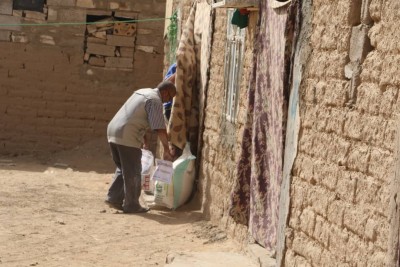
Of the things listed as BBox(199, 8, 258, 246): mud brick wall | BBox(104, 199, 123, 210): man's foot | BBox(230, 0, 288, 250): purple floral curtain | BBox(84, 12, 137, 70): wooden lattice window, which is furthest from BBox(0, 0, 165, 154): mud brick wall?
BBox(230, 0, 288, 250): purple floral curtain

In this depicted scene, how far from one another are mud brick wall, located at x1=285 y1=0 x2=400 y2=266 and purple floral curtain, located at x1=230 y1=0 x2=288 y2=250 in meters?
0.60

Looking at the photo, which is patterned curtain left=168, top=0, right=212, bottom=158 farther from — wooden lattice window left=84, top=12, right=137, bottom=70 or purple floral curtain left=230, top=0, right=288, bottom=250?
wooden lattice window left=84, top=12, right=137, bottom=70

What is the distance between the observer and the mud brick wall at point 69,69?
13.9 metres

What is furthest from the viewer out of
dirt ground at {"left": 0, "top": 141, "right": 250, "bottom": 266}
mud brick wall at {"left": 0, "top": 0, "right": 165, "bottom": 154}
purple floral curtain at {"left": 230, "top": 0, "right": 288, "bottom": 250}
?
mud brick wall at {"left": 0, "top": 0, "right": 165, "bottom": 154}

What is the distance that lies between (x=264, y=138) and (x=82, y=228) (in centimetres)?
268

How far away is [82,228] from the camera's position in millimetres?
9125

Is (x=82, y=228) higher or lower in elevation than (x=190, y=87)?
lower

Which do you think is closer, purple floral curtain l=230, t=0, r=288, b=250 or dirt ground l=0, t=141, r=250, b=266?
purple floral curtain l=230, t=0, r=288, b=250

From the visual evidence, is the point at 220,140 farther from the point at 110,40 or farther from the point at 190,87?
the point at 110,40

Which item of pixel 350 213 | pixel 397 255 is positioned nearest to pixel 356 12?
pixel 350 213

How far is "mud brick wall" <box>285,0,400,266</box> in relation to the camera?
15.6ft

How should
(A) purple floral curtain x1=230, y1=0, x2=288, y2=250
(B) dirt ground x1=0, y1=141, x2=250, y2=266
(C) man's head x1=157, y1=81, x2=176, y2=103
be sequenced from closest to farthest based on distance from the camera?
(A) purple floral curtain x1=230, y1=0, x2=288, y2=250 → (B) dirt ground x1=0, y1=141, x2=250, y2=266 → (C) man's head x1=157, y1=81, x2=176, y2=103

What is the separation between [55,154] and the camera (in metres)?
14.2

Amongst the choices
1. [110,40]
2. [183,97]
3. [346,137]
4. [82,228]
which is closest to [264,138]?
[346,137]
